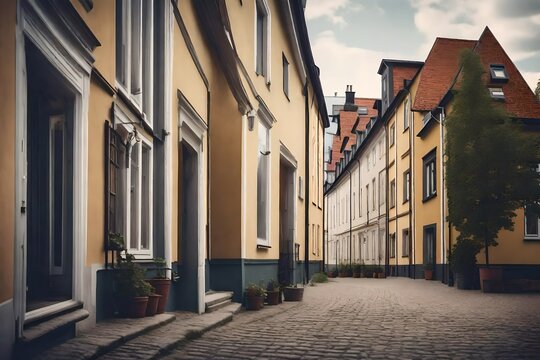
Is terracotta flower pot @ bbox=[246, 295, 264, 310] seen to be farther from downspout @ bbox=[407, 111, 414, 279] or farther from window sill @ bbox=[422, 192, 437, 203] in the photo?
downspout @ bbox=[407, 111, 414, 279]

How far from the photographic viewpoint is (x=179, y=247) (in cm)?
989

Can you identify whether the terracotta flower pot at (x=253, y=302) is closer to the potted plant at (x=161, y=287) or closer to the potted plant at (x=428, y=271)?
the potted plant at (x=161, y=287)

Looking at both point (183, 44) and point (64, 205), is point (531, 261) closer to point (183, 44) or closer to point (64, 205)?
point (183, 44)

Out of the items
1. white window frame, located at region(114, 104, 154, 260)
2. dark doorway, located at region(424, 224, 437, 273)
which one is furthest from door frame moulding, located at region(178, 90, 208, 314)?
dark doorway, located at region(424, 224, 437, 273)

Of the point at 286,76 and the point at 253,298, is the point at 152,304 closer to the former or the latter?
the point at 253,298

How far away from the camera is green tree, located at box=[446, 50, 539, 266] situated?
17562 mm

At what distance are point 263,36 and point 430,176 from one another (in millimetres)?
11502

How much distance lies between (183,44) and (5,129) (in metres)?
5.69

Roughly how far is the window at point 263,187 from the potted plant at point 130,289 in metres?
7.07

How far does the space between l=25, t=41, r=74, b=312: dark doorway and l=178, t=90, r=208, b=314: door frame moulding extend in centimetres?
343

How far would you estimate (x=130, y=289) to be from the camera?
6758 millimetres

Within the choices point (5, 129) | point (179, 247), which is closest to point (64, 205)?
point (5, 129)

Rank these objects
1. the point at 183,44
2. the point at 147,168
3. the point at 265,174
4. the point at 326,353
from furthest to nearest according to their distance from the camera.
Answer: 1. the point at 265,174
2. the point at 183,44
3. the point at 147,168
4. the point at 326,353

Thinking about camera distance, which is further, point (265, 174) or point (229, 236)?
point (265, 174)
